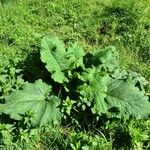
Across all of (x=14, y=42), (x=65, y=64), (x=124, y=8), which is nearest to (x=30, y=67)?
(x=65, y=64)

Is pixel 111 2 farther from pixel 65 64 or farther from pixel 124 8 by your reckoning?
pixel 65 64

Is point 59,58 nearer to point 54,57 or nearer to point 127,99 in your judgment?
point 54,57

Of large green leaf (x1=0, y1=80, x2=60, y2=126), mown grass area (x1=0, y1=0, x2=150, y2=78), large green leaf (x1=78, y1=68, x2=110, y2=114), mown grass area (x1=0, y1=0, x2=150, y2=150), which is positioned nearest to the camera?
large green leaf (x1=0, y1=80, x2=60, y2=126)

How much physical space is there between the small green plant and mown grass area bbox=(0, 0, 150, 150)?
202 millimetres

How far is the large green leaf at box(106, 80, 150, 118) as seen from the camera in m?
5.08

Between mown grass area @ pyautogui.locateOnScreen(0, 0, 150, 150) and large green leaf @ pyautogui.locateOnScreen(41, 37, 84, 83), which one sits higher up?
large green leaf @ pyautogui.locateOnScreen(41, 37, 84, 83)

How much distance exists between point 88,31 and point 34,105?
223 centimetres

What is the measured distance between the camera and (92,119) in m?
5.28

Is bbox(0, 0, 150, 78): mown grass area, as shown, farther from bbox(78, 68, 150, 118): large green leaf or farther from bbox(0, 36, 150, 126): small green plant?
bbox(78, 68, 150, 118): large green leaf

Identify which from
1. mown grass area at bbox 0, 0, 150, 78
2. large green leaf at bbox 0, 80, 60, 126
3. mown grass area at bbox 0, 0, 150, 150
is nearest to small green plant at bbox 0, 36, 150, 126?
large green leaf at bbox 0, 80, 60, 126

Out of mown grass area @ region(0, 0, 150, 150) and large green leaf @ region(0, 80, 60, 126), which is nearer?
large green leaf @ region(0, 80, 60, 126)

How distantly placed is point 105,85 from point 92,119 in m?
0.43

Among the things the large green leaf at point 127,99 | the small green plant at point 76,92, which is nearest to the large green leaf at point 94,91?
the small green plant at point 76,92

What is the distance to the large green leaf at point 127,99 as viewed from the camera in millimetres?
5078
